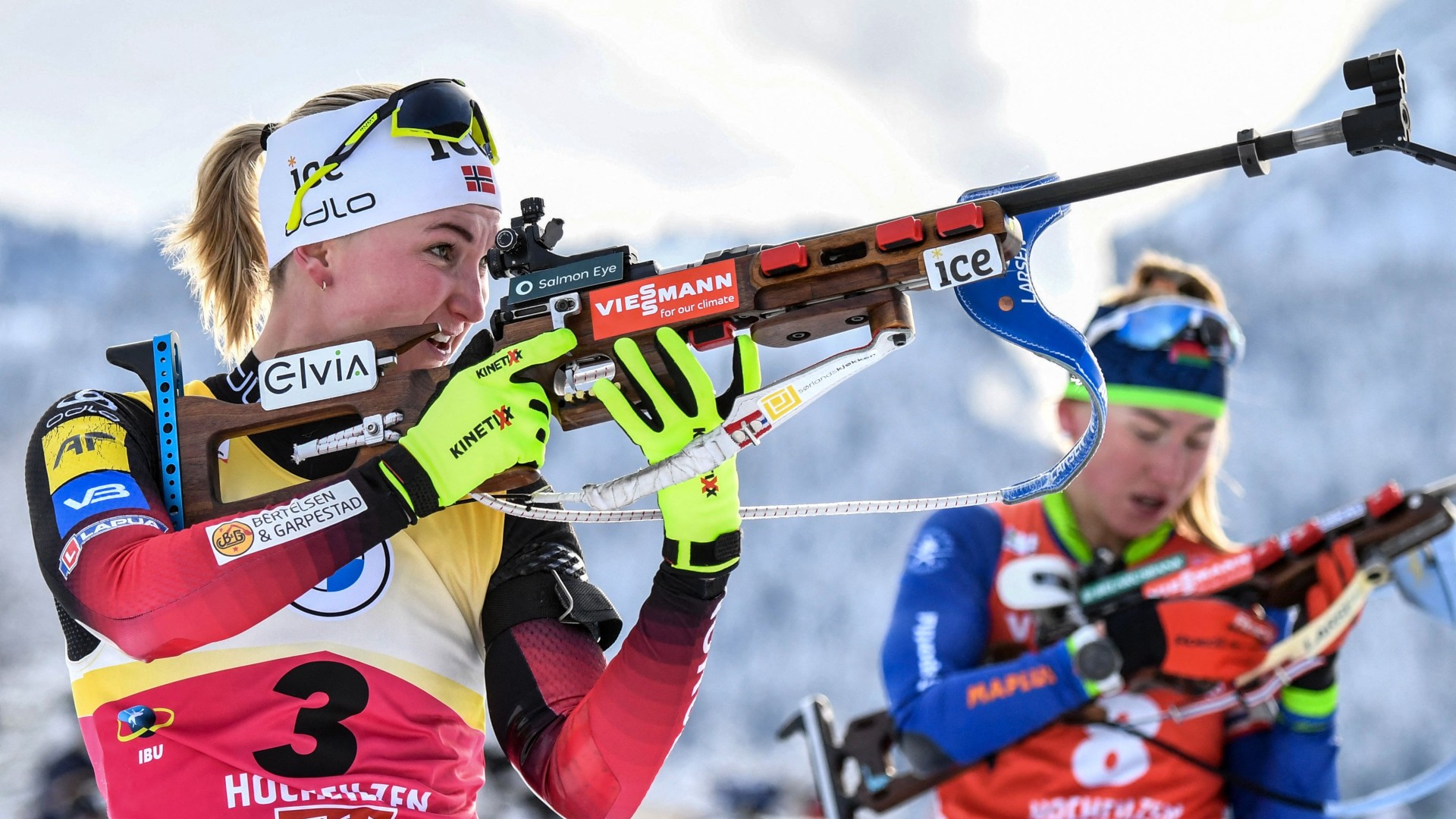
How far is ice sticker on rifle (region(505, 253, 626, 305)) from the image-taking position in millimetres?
1822

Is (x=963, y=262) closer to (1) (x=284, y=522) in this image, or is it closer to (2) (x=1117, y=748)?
(1) (x=284, y=522)

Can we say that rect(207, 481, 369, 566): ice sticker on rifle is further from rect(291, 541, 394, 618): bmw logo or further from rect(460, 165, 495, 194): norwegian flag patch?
rect(460, 165, 495, 194): norwegian flag patch

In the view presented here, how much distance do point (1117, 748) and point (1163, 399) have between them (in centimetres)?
79

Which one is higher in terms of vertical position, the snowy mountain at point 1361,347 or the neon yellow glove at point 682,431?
the snowy mountain at point 1361,347

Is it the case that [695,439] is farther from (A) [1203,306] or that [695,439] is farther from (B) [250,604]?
(A) [1203,306]

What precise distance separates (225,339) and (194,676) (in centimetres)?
73

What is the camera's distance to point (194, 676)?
5.56 ft

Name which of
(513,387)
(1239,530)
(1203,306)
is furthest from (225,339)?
(1239,530)

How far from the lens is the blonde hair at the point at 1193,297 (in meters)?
3.08

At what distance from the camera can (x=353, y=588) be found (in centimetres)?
182

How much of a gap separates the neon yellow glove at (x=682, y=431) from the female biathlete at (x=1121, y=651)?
1.21 m

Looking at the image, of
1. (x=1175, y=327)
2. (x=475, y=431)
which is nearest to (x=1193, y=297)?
(x=1175, y=327)

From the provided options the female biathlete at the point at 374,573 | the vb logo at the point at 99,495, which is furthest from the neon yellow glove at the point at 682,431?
the vb logo at the point at 99,495

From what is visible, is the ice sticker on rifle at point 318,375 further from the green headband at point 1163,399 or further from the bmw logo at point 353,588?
the green headband at point 1163,399
